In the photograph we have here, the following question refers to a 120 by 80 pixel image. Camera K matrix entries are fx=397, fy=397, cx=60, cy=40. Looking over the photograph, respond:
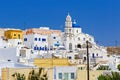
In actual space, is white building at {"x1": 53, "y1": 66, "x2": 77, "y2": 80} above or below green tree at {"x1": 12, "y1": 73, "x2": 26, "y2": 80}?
above

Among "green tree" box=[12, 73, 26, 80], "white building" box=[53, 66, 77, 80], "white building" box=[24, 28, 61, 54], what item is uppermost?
"white building" box=[24, 28, 61, 54]

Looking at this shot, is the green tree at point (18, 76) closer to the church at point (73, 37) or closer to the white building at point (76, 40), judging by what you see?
the white building at point (76, 40)

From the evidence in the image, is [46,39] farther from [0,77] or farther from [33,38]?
[0,77]

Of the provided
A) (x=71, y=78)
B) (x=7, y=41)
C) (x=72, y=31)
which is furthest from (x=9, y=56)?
(x=72, y=31)

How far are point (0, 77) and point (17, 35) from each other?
4394cm

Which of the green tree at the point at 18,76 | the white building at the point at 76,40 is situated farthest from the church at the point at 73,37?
the green tree at the point at 18,76

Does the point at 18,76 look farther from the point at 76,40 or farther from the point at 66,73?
the point at 76,40

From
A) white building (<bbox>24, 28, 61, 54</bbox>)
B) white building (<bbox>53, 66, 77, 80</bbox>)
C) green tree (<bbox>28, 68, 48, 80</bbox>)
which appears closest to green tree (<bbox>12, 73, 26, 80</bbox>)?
green tree (<bbox>28, 68, 48, 80</bbox>)

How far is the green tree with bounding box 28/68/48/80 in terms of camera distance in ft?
102

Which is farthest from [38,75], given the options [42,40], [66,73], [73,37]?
[73,37]

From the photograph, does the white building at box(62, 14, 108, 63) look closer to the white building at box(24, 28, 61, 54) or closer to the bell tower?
the bell tower

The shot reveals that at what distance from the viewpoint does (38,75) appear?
104 feet

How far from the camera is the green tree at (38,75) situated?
31.2m

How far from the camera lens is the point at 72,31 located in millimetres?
87375
